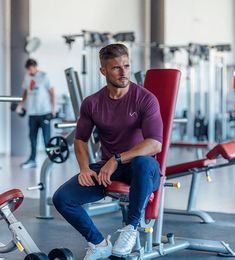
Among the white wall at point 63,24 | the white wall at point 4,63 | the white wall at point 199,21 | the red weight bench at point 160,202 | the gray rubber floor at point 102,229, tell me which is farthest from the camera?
the white wall at point 199,21

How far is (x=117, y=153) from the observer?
298 centimetres

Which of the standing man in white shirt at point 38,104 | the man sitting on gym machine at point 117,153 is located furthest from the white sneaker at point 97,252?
the standing man in white shirt at point 38,104

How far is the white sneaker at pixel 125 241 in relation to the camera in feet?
9.14

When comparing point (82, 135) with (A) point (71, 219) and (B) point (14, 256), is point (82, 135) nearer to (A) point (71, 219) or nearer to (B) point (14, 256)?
(A) point (71, 219)

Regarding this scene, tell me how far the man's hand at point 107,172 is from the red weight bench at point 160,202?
40 millimetres

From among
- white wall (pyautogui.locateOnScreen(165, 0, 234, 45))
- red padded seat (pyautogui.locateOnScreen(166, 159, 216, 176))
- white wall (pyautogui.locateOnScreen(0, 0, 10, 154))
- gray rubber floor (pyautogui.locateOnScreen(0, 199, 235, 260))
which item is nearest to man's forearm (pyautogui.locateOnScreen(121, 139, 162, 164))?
gray rubber floor (pyautogui.locateOnScreen(0, 199, 235, 260))

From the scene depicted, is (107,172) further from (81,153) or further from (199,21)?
(199,21)

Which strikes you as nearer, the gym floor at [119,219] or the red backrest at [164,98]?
the red backrest at [164,98]

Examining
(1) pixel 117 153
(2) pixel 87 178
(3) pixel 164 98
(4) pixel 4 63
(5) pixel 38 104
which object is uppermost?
(4) pixel 4 63

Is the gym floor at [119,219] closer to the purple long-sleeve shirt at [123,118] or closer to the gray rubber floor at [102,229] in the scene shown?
the gray rubber floor at [102,229]

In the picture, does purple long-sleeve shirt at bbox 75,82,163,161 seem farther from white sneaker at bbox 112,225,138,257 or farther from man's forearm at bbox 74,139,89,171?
white sneaker at bbox 112,225,138,257

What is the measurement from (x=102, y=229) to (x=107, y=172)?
1318mm

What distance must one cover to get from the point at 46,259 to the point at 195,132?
29.4 ft

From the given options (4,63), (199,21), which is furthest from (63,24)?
(199,21)
